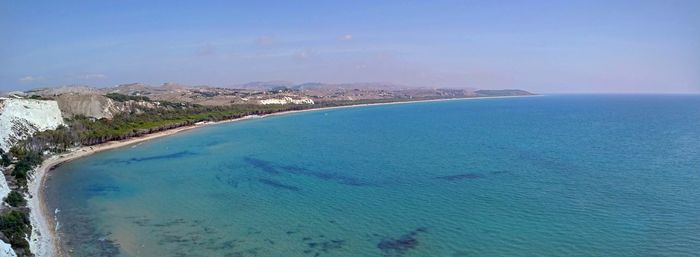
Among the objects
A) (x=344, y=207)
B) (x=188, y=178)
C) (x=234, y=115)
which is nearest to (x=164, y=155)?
(x=188, y=178)

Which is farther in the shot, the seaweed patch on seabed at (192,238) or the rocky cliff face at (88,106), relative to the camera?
the rocky cliff face at (88,106)

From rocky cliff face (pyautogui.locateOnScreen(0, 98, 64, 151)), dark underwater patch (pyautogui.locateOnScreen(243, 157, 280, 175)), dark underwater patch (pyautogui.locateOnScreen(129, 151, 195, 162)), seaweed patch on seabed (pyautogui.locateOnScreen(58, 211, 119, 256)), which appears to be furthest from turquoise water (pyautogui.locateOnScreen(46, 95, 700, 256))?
rocky cliff face (pyautogui.locateOnScreen(0, 98, 64, 151))

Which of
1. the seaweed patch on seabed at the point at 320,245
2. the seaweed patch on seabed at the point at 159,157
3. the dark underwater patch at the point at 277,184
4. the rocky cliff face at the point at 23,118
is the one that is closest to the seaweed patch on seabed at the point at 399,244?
the seaweed patch on seabed at the point at 320,245

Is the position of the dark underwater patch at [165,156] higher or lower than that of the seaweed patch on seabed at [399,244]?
higher

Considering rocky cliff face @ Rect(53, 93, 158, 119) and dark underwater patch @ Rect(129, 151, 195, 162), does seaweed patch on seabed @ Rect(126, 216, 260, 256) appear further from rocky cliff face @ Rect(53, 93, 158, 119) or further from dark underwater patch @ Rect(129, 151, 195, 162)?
rocky cliff face @ Rect(53, 93, 158, 119)

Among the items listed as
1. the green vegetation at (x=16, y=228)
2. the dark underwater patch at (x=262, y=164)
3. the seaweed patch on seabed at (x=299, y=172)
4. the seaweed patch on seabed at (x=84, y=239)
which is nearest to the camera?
the green vegetation at (x=16, y=228)

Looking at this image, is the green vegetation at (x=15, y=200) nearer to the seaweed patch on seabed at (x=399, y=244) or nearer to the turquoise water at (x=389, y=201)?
the turquoise water at (x=389, y=201)
